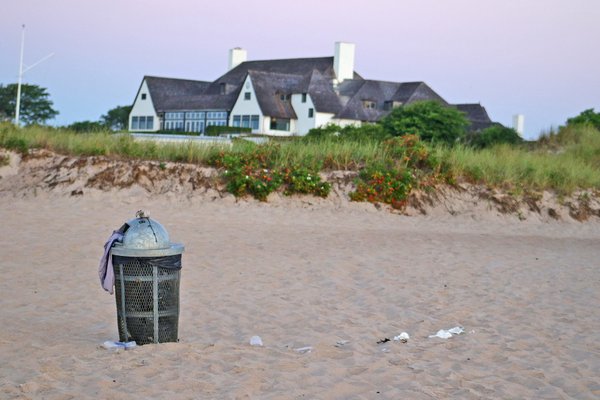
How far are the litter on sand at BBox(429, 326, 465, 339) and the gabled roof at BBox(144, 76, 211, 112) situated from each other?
60.1 meters

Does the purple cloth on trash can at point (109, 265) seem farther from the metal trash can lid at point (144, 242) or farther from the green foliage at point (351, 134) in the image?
the green foliage at point (351, 134)

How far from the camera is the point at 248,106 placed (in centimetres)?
6303

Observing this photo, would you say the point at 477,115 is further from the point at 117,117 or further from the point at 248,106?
the point at 117,117

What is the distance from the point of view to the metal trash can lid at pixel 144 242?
24.8ft

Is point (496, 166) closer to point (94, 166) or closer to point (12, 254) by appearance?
point (94, 166)

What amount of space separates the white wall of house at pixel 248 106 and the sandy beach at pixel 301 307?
Result: 4272 centimetres

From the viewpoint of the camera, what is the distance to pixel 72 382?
21.2 feet

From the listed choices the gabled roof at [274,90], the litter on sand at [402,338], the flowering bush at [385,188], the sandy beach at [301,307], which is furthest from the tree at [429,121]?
the litter on sand at [402,338]

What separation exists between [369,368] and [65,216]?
11669 millimetres

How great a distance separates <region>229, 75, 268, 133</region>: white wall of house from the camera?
62.2 metres

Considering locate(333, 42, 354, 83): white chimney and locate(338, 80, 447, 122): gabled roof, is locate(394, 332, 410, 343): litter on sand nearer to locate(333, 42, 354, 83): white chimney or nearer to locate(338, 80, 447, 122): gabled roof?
locate(338, 80, 447, 122): gabled roof

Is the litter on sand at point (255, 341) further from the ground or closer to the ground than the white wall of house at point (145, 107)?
closer to the ground

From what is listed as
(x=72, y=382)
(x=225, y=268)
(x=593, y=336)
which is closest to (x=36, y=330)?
(x=72, y=382)

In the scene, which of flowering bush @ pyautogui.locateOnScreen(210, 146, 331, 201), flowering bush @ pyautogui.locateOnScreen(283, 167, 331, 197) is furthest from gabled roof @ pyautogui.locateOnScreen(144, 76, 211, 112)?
flowering bush @ pyautogui.locateOnScreen(283, 167, 331, 197)
